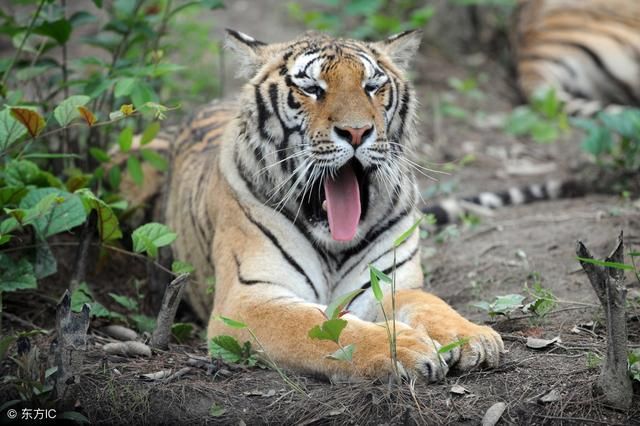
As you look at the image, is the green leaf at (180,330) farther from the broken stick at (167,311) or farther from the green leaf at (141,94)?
the green leaf at (141,94)

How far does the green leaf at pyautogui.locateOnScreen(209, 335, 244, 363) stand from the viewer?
3.33 m

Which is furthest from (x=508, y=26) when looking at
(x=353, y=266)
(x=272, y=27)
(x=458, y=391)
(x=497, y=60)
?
(x=458, y=391)

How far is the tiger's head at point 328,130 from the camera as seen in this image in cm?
341

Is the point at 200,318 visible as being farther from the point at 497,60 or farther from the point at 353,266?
the point at 497,60

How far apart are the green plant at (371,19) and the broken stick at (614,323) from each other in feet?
11.4

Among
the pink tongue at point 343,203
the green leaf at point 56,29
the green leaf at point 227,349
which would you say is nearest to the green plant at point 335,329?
the green leaf at point 227,349

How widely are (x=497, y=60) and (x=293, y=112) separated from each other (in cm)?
657

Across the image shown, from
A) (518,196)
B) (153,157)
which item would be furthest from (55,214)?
(518,196)

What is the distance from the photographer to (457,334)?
10.1 ft

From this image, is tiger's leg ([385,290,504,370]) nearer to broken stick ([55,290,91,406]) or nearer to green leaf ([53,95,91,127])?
broken stick ([55,290,91,406])

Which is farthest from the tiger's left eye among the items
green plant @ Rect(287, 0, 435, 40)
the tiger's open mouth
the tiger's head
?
green plant @ Rect(287, 0, 435, 40)

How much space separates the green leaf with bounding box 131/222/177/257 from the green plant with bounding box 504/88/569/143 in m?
4.52

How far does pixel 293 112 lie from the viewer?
3.59 meters

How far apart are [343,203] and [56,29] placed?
67.0 inches
